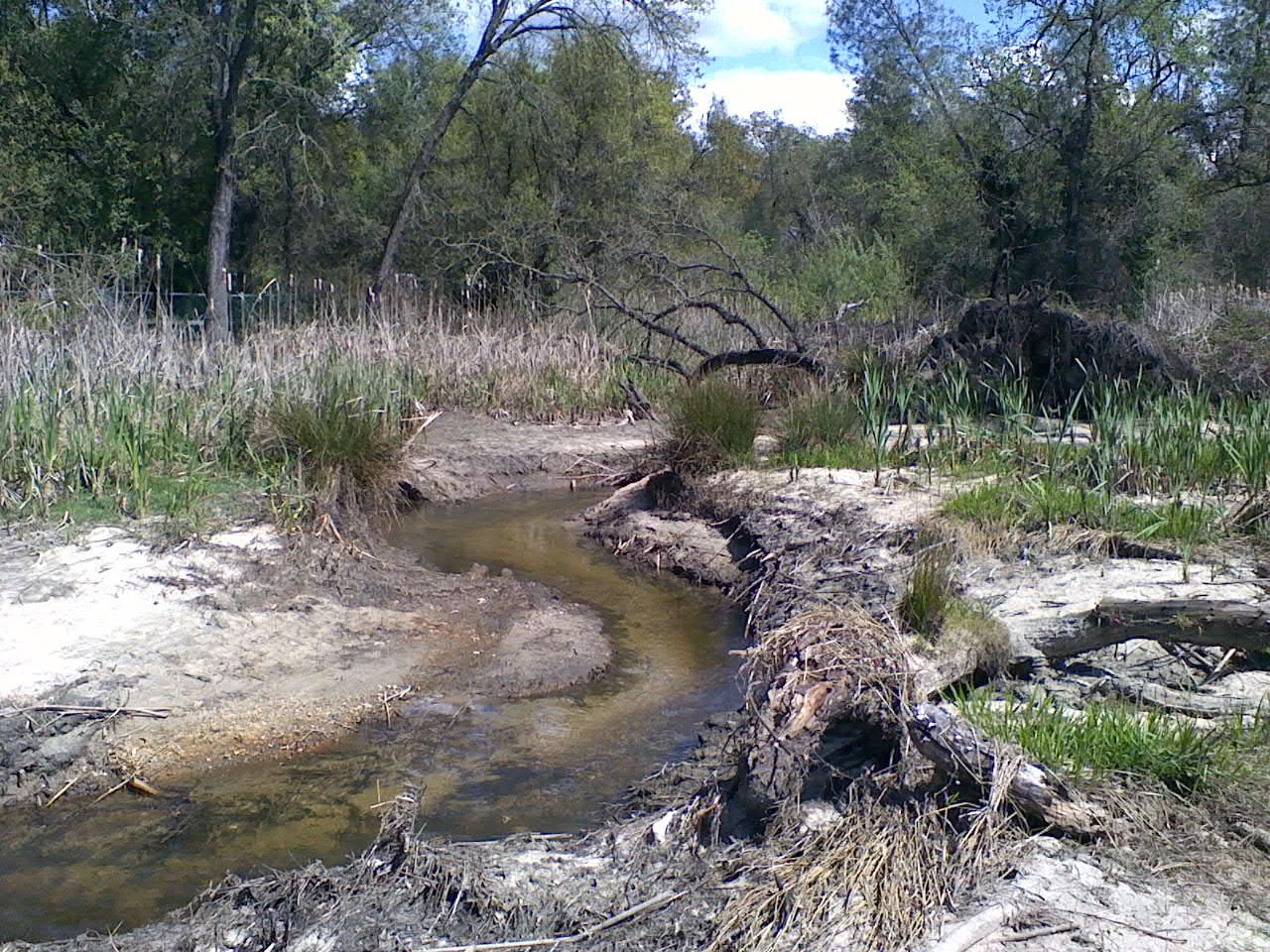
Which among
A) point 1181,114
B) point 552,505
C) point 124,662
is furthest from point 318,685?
point 1181,114

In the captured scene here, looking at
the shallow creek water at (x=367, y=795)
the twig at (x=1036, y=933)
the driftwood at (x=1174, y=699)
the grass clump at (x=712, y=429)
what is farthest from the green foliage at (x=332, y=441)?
the twig at (x=1036, y=933)

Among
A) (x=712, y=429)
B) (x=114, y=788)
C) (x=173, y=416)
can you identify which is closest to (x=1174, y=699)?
(x=114, y=788)

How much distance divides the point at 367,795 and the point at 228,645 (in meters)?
1.77

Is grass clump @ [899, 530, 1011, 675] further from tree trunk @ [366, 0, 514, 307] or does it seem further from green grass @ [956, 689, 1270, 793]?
tree trunk @ [366, 0, 514, 307]

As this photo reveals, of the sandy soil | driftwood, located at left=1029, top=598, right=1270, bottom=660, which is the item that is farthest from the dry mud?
the sandy soil

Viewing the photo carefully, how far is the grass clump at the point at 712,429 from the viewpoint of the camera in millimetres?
10617

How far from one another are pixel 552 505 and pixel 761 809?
7754 mm

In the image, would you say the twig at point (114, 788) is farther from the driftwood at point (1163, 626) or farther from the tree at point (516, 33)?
the tree at point (516, 33)

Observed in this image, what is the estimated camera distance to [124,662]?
6.18 meters

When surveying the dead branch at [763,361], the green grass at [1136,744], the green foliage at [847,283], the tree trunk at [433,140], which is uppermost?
the tree trunk at [433,140]

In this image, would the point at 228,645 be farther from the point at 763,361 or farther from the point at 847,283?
the point at 847,283

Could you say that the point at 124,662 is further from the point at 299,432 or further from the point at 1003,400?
the point at 1003,400

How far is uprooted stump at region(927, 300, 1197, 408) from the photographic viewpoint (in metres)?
11.9

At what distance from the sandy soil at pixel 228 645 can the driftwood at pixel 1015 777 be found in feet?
10.3
